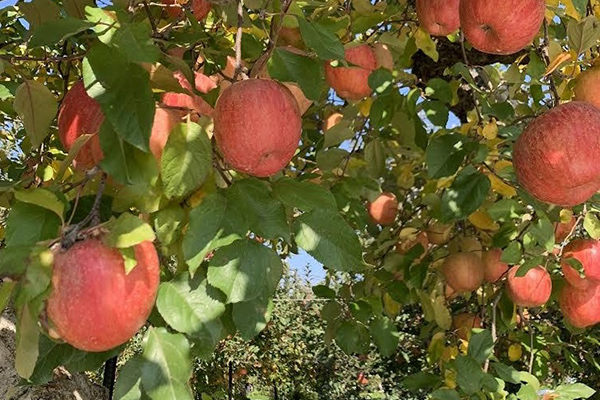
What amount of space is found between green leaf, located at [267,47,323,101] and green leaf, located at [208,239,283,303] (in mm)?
270

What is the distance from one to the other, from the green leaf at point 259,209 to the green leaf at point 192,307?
0.34 ft

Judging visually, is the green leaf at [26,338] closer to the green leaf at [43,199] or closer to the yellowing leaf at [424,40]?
the green leaf at [43,199]

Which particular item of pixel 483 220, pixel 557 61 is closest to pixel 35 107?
pixel 557 61

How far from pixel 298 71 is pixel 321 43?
0.25ft

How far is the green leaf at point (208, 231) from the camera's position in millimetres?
821

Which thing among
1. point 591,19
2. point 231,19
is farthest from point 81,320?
point 591,19

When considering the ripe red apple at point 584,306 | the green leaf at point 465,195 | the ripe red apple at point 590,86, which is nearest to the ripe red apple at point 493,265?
the ripe red apple at point 584,306

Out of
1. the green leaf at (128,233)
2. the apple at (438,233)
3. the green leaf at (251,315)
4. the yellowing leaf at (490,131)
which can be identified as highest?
the green leaf at (128,233)

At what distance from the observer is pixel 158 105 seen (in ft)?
3.01

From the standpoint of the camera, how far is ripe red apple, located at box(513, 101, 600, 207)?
1.20 meters

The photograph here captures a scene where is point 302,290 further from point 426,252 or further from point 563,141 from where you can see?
point 563,141

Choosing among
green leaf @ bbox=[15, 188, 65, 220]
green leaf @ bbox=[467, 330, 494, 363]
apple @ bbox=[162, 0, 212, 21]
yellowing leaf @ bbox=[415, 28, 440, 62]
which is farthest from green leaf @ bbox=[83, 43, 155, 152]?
green leaf @ bbox=[467, 330, 494, 363]

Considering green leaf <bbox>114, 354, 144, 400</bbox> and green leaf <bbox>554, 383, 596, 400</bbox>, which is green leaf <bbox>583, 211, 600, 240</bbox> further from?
green leaf <bbox>114, 354, 144, 400</bbox>

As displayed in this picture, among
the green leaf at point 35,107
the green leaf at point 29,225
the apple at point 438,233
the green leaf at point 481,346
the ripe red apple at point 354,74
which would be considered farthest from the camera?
the apple at point 438,233
